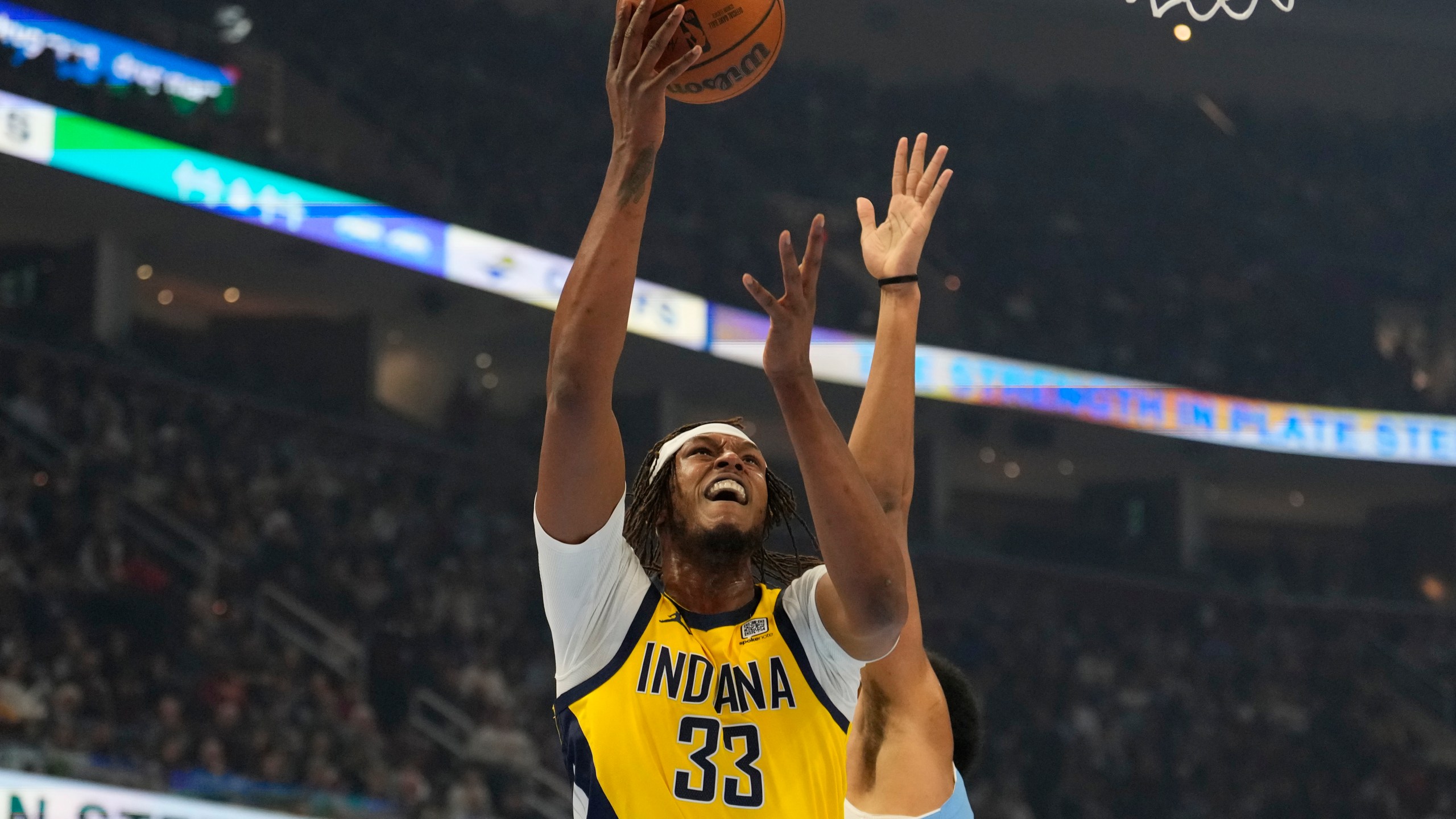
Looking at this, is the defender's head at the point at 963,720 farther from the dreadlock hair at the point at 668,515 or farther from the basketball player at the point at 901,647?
the dreadlock hair at the point at 668,515

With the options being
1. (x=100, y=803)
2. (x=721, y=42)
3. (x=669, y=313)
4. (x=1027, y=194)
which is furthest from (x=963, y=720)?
(x=1027, y=194)

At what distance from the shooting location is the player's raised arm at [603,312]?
2154 mm

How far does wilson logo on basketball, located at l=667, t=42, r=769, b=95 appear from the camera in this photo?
2.94m

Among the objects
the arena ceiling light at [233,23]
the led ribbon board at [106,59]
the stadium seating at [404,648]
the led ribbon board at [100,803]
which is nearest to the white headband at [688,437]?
the led ribbon board at [100,803]

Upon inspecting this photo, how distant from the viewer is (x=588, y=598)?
2.36m

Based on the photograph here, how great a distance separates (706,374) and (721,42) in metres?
12.9

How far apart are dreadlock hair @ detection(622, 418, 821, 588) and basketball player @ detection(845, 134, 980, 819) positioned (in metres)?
0.22

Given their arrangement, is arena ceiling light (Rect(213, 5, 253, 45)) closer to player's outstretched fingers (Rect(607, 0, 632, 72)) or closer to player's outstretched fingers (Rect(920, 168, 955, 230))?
player's outstretched fingers (Rect(920, 168, 955, 230))

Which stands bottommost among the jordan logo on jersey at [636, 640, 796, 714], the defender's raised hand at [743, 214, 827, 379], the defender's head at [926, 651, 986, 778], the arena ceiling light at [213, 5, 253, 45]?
the defender's head at [926, 651, 986, 778]

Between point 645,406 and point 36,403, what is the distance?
643cm

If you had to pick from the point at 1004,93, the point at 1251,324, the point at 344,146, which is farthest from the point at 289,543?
the point at 1251,324

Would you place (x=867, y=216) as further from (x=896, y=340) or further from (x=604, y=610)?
(x=604, y=610)

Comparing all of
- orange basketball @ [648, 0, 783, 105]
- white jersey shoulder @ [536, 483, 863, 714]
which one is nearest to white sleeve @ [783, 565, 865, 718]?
white jersey shoulder @ [536, 483, 863, 714]

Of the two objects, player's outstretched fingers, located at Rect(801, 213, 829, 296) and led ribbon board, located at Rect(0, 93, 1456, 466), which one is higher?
led ribbon board, located at Rect(0, 93, 1456, 466)
